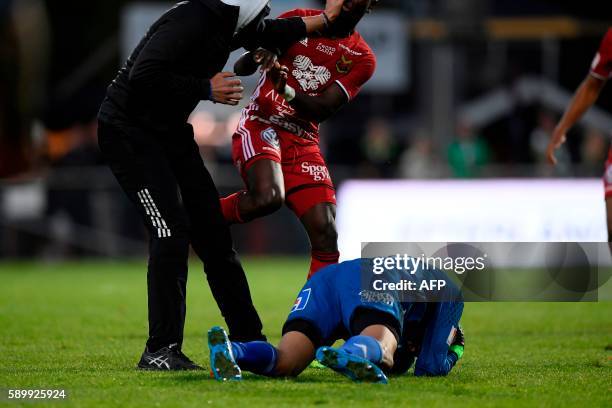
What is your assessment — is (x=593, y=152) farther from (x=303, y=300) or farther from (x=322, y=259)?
(x=303, y=300)

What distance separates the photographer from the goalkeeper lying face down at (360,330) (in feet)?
19.6

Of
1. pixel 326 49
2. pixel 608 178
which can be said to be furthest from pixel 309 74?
pixel 608 178

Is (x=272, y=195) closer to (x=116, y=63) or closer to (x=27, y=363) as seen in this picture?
(x=27, y=363)

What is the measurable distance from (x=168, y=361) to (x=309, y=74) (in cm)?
265

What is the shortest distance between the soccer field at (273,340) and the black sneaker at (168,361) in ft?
0.38

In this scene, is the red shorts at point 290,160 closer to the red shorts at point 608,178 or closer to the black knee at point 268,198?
the black knee at point 268,198

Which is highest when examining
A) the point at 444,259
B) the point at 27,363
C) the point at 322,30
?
the point at 322,30

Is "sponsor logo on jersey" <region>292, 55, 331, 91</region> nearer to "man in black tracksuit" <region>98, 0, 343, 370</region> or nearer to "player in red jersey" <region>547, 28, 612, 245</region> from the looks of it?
"man in black tracksuit" <region>98, 0, 343, 370</region>

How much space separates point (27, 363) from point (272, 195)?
192 cm

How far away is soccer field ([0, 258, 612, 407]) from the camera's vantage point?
5.88m

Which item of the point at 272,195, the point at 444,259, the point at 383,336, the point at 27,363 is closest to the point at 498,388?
the point at 383,336

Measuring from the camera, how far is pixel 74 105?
22.0 meters

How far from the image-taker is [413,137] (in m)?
21.6
